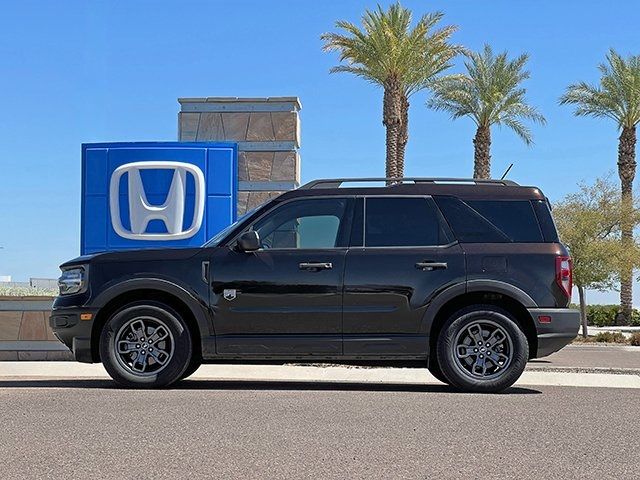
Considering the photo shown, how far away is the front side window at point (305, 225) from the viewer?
10.6m

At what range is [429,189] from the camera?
1077 centimetres

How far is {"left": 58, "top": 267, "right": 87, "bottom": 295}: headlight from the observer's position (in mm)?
10656

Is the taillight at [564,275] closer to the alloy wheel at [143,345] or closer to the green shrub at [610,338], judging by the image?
the alloy wheel at [143,345]

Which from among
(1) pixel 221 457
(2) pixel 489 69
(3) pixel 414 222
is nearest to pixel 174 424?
(1) pixel 221 457

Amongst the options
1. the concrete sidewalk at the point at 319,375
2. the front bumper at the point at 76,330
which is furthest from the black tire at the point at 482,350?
the front bumper at the point at 76,330

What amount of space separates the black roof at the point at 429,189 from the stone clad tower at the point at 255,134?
8725mm

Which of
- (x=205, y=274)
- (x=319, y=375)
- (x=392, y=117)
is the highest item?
(x=392, y=117)

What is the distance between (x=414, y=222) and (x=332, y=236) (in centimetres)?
85

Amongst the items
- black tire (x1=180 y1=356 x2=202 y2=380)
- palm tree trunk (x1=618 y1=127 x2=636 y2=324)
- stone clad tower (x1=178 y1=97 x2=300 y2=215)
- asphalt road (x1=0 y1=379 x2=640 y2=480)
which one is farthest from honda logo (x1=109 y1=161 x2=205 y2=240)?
palm tree trunk (x1=618 y1=127 x2=636 y2=324)

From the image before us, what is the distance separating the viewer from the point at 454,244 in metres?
10.5

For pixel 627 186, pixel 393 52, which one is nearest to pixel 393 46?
pixel 393 52

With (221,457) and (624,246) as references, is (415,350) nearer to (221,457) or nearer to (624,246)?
(221,457)

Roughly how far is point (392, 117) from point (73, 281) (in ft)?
101

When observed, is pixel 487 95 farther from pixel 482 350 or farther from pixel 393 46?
pixel 482 350
